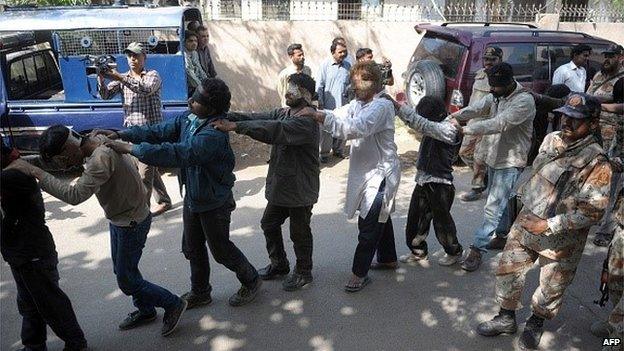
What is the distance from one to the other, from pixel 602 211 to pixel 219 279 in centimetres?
273

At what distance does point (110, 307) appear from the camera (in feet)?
12.0

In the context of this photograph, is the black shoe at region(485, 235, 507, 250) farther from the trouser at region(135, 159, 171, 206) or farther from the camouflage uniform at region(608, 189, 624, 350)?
the trouser at region(135, 159, 171, 206)

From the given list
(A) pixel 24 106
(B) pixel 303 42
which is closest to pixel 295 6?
(B) pixel 303 42

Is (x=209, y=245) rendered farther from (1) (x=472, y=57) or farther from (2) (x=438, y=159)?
(1) (x=472, y=57)

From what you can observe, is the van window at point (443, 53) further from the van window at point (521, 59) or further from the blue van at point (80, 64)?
the blue van at point (80, 64)

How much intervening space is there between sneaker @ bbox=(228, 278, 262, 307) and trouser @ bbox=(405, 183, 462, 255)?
1.40m

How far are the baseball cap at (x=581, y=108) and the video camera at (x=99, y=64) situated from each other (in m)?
4.13

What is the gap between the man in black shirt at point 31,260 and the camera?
2668 mm

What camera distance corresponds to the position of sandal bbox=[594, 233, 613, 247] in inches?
185

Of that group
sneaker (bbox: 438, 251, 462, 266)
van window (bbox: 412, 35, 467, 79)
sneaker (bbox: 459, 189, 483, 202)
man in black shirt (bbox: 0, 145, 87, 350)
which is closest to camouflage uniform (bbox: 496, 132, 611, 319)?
sneaker (bbox: 438, 251, 462, 266)

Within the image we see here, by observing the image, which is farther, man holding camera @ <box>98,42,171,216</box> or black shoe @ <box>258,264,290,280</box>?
man holding camera @ <box>98,42,171,216</box>

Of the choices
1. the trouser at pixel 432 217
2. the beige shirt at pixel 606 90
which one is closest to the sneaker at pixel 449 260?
the trouser at pixel 432 217

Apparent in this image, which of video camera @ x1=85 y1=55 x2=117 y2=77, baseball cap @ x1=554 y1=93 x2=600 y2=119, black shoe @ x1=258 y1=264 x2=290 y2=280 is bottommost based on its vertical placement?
black shoe @ x1=258 y1=264 x2=290 y2=280

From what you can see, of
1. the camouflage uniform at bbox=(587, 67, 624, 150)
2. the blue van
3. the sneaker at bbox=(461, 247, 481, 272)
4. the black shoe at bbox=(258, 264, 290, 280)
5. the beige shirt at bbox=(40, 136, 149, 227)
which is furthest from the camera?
the blue van
